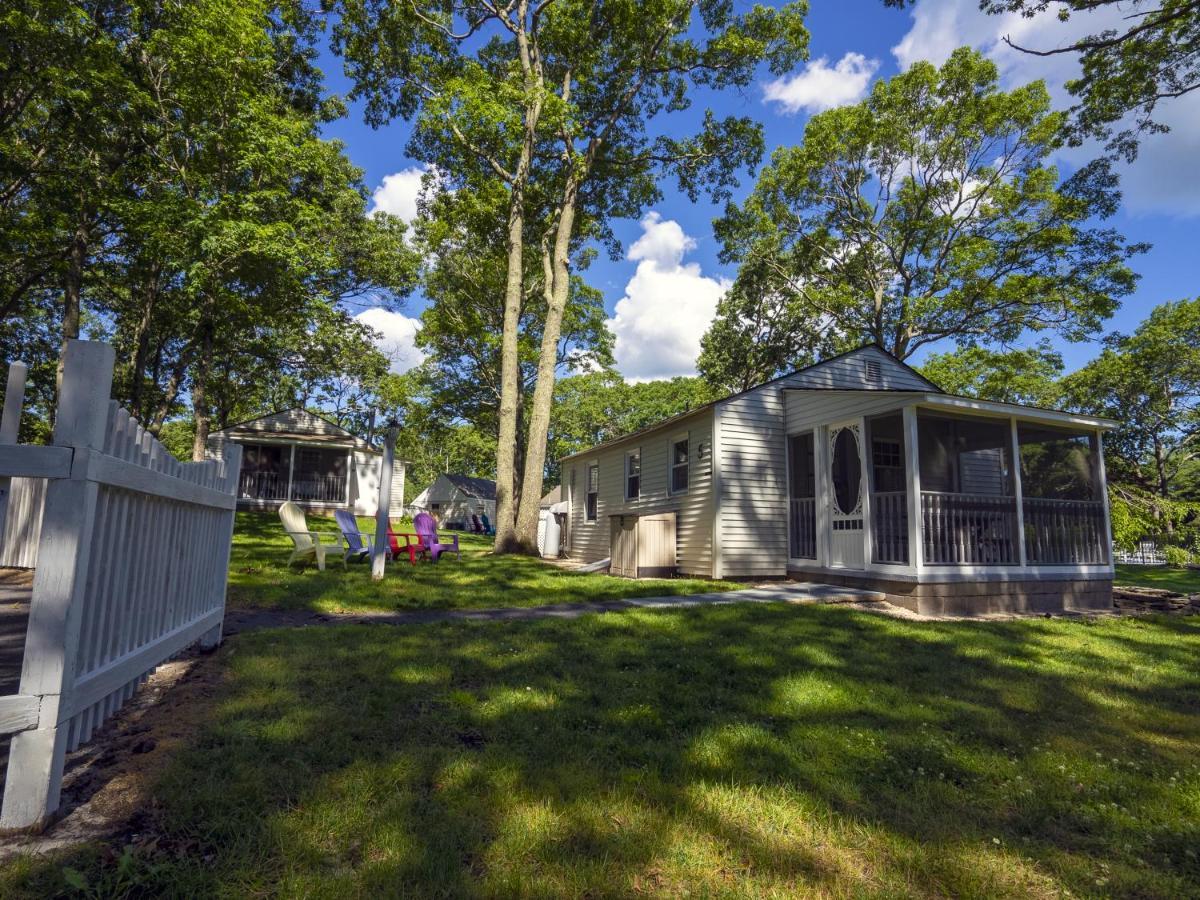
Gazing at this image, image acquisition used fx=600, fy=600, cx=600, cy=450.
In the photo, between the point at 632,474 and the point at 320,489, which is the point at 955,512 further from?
the point at 320,489

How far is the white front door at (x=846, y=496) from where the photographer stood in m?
10.4

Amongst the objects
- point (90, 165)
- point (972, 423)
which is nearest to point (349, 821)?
point (972, 423)

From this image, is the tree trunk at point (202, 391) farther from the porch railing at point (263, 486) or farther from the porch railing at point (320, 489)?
the porch railing at point (320, 489)

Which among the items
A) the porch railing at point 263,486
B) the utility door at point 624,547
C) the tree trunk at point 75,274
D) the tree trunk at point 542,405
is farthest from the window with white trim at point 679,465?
the porch railing at point 263,486

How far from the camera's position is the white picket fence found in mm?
2100

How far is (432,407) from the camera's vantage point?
32438 mm

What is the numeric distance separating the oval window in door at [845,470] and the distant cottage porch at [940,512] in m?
0.03

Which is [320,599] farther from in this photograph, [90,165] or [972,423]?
[90,165]

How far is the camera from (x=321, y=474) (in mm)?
28953

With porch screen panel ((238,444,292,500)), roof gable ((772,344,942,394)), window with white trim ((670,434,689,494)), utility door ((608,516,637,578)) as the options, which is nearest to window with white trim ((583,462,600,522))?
window with white trim ((670,434,689,494))

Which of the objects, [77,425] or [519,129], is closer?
[77,425]

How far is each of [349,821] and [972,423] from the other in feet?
41.6

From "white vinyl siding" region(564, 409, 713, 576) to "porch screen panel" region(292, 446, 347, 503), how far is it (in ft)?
47.5

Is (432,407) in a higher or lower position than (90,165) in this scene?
lower
